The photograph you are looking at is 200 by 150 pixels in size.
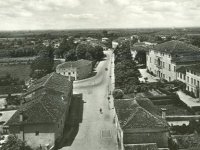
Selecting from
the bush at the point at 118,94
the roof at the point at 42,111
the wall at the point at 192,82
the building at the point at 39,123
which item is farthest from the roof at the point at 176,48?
the building at the point at 39,123

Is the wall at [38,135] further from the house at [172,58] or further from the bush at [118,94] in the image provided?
the house at [172,58]

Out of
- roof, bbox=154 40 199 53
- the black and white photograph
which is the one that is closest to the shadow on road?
the black and white photograph

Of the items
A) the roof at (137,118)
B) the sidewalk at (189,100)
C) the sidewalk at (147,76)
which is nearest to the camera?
the roof at (137,118)

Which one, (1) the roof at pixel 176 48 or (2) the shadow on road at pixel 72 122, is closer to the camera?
(2) the shadow on road at pixel 72 122

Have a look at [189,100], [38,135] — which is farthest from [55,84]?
[189,100]

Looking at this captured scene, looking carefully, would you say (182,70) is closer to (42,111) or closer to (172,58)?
(172,58)

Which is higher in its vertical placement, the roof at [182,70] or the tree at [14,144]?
the roof at [182,70]
